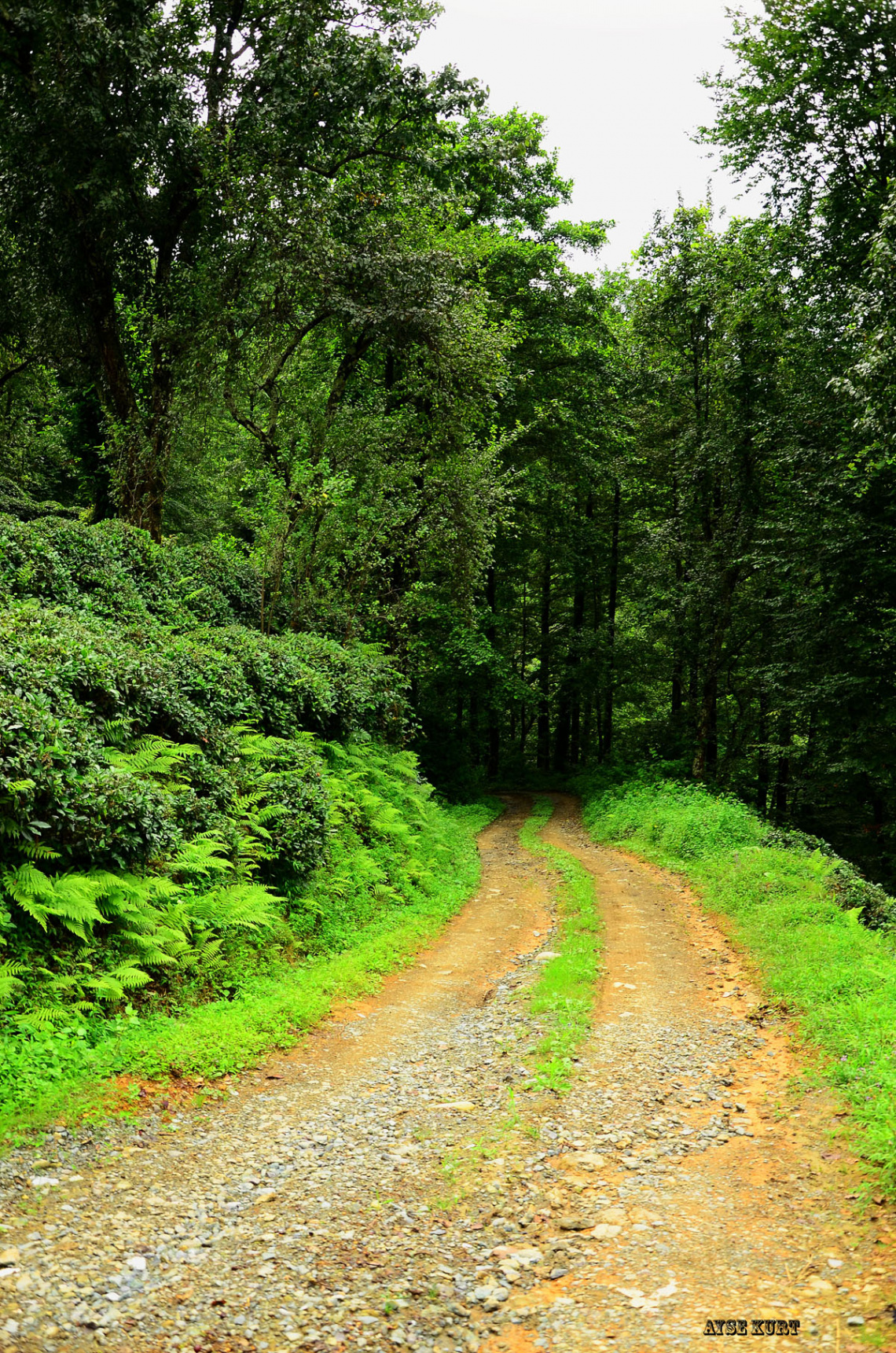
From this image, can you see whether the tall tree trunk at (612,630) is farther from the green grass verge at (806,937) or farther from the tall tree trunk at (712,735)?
the green grass verge at (806,937)

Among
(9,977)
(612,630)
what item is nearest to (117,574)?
(9,977)

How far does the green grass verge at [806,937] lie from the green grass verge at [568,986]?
6.53 feet

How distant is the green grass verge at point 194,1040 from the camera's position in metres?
5.19

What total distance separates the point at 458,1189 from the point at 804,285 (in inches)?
804

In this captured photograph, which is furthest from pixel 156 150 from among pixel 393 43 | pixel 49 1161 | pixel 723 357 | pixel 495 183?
pixel 49 1161

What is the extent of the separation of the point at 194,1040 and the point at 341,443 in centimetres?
1434

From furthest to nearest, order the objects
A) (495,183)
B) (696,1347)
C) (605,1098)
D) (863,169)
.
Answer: (495,183) < (863,169) < (605,1098) < (696,1347)

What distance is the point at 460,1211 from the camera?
15.2 ft

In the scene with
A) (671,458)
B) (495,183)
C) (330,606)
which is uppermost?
(495,183)

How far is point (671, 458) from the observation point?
2550 cm

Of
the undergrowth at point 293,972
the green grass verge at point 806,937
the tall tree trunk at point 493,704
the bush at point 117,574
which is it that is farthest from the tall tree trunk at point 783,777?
the bush at point 117,574

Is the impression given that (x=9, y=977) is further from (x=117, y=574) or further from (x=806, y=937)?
(x=806, y=937)

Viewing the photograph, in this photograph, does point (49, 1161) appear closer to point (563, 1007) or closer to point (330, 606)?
point (563, 1007)

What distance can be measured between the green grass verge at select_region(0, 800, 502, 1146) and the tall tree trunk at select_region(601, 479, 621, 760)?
886 inches
